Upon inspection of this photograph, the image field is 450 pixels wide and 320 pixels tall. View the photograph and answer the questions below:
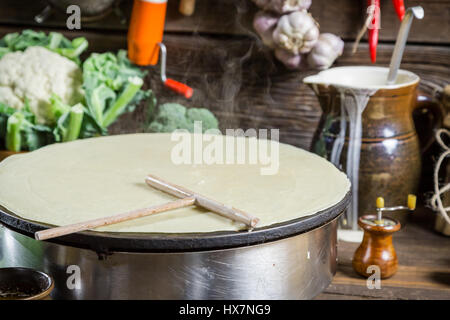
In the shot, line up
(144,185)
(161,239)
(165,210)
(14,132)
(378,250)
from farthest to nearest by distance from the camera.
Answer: (14,132) < (378,250) < (144,185) < (165,210) < (161,239)

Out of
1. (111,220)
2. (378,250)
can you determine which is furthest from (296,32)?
(111,220)

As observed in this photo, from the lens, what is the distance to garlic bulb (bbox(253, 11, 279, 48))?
1.79 meters

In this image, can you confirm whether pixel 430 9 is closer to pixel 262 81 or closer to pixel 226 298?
pixel 262 81

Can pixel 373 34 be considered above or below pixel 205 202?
above

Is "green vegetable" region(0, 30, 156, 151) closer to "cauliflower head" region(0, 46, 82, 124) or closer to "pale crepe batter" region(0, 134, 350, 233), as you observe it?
"cauliflower head" region(0, 46, 82, 124)

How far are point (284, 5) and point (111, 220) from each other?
0.98 m

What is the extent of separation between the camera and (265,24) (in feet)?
5.90

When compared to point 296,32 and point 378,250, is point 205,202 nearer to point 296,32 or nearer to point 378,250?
point 378,250

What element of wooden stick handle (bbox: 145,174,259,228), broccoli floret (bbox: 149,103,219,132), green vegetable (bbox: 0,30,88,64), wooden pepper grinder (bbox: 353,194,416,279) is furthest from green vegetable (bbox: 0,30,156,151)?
wooden pepper grinder (bbox: 353,194,416,279)

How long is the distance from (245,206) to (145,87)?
1029mm

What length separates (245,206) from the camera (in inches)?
45.8

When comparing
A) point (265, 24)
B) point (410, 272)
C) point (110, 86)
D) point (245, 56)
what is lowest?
point (410, 272)

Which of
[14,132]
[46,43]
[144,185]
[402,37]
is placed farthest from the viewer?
[46,43]

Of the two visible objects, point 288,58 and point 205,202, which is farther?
point 288,58
